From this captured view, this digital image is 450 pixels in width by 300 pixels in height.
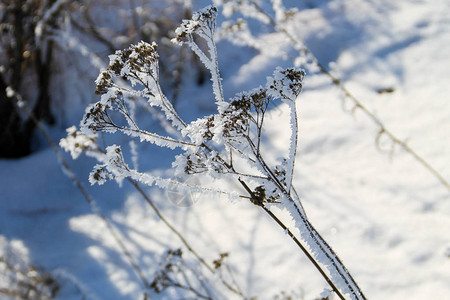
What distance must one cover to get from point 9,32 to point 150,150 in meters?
2.81

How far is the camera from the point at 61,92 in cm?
540

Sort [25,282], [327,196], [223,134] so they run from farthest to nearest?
[327,196]
[25,282]
[223,134]

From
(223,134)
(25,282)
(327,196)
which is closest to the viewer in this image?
(223,134)

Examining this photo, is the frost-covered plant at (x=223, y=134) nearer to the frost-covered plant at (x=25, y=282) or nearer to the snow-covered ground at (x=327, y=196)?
the snow-covered ground at (x=327, y=196)

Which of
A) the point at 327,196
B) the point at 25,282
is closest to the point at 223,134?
the point at 327,196

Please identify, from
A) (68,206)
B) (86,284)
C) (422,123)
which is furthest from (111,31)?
(422,123)

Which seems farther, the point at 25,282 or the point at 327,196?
the point at 327,196

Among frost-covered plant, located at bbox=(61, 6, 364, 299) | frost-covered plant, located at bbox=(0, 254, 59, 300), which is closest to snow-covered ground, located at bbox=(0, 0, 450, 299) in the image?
frost-covered plant, located at bbox=(0, 254, 59, 300)

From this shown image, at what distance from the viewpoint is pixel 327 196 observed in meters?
2.99

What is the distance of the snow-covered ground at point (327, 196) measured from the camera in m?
2.46

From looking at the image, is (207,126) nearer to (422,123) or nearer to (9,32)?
(422,123)

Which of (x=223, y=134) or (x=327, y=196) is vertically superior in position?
(x=327, y=196)

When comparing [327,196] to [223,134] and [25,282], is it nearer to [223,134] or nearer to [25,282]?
[223,134]

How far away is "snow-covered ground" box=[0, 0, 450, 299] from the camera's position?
246cm
